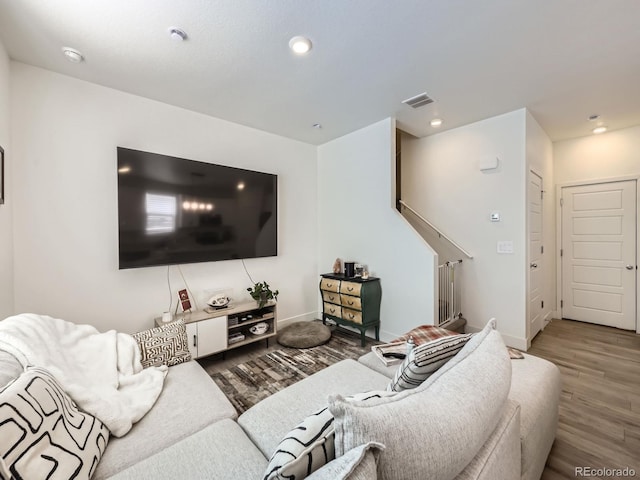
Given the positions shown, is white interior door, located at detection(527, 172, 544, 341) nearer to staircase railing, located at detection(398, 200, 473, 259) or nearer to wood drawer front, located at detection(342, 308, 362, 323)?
staircase railing, located at detection(398, 200, 473, 259)

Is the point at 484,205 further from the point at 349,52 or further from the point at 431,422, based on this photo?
the point at 431,422

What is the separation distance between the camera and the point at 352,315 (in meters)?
3.26

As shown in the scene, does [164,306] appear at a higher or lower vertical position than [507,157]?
lower

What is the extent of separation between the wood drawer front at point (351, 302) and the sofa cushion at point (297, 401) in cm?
141

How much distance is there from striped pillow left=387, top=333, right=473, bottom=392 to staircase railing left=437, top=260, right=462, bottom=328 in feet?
6.79

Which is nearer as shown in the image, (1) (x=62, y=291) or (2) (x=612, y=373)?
(1) (x=62, y=291)

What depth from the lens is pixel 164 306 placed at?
110 inches

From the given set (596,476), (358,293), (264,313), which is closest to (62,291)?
(264,313)

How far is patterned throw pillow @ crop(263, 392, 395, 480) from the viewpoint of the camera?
2.33ft

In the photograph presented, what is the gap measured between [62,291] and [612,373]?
498 centimetres

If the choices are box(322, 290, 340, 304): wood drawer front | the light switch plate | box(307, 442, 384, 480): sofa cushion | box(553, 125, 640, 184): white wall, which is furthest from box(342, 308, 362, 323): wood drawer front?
box(553, 125, 640, 184): white wall

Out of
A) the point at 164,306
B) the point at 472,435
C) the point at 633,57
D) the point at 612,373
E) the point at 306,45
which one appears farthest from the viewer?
the point at 164,306

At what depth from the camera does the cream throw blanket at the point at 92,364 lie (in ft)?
3.90

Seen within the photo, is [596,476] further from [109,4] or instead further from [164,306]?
[109,4]
